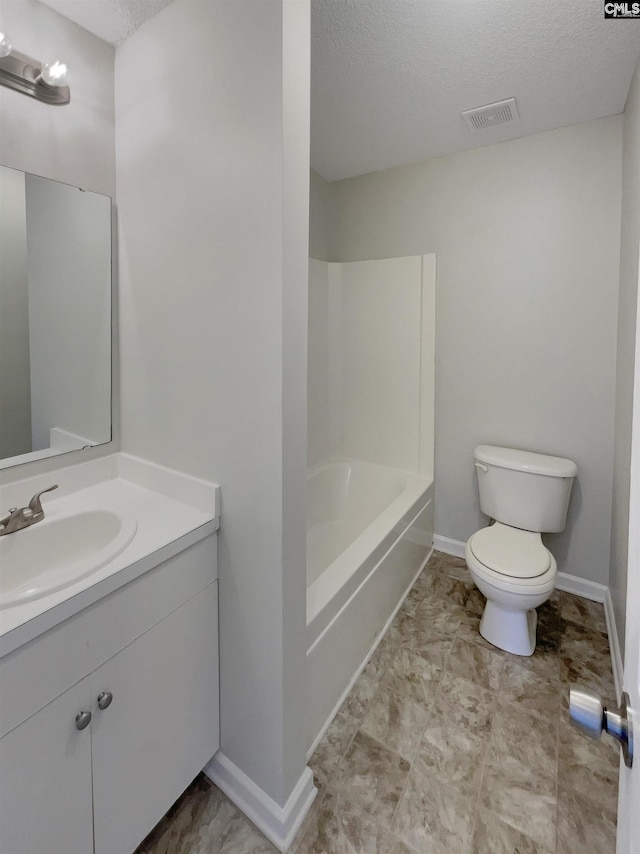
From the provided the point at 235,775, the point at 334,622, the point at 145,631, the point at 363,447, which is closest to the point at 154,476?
the point at 145,631

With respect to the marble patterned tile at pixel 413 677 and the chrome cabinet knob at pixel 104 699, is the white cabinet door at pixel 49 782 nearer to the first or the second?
the chrome cabinet knob at pixel 104 699

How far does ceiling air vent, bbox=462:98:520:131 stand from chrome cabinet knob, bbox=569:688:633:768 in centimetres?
230

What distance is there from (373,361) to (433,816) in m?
2.25

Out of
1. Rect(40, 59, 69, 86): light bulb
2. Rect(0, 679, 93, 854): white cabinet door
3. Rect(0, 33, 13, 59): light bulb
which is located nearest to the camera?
Rect(0, 679, 93, 854): white cabinet door

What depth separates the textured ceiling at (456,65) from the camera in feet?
4.55

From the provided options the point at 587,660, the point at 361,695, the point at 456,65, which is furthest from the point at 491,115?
the point at 361,695

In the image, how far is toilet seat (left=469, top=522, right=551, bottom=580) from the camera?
183 centimetres

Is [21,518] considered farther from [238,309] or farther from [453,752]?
[453,752]

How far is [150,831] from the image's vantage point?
3.84 feet

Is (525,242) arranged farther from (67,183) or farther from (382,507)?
(67,183)

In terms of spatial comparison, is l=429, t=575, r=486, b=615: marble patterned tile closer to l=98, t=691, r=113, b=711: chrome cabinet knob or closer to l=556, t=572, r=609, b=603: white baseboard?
l=556, t=572, r=609, b=603: white baseboard

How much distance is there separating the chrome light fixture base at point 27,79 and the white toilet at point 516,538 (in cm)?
232

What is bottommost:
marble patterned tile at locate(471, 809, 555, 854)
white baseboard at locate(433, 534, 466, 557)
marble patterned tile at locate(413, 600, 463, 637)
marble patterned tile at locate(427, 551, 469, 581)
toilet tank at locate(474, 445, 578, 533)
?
marble patterned tile at locate(471, 809, 555, 854)

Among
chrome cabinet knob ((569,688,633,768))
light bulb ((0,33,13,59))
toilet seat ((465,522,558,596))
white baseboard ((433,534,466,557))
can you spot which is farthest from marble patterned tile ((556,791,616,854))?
light bulb ((0,33,13,59))
